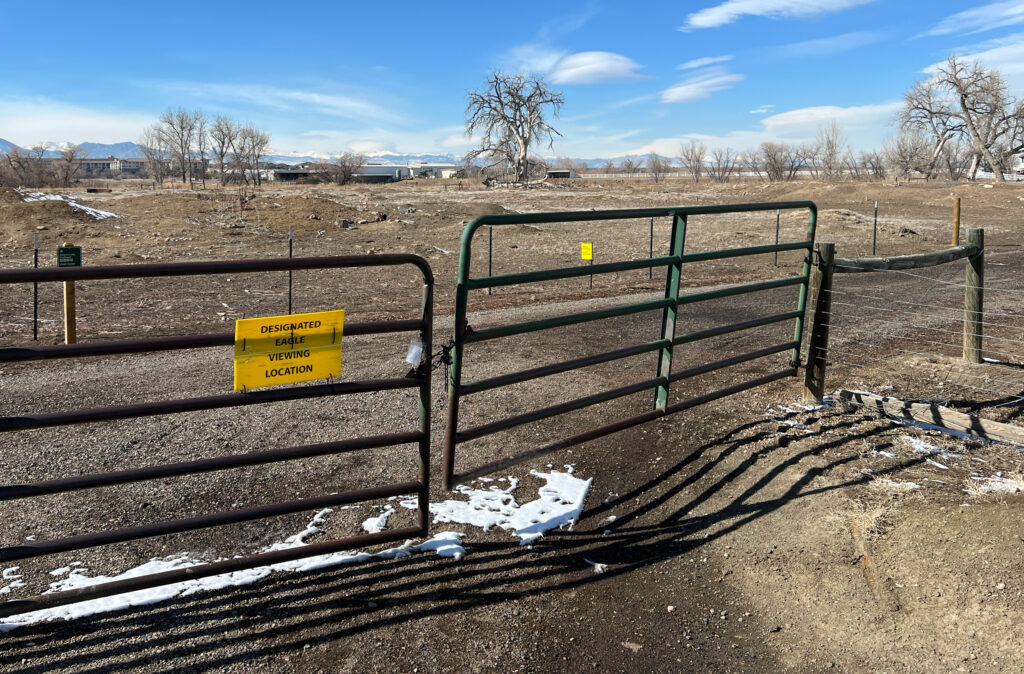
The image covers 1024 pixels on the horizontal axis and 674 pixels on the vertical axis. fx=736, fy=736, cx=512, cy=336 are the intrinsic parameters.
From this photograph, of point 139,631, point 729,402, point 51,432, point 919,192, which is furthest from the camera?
point 919,192

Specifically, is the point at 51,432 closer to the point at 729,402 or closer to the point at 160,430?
the point at 160,430

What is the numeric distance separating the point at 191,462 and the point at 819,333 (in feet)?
16.5

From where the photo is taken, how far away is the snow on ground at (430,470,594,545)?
436 cm

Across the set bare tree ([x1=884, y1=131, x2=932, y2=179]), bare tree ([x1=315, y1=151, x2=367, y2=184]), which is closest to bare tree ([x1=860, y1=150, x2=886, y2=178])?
bare tree ([x1=884, y1=131, x2=932, y2=179])

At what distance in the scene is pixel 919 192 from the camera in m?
45.3

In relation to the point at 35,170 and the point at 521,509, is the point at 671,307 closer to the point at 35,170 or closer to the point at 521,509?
the point at 521,509

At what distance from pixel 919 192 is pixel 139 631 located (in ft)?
167

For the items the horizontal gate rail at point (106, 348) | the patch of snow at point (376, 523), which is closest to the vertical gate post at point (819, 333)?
the patch of snow at point (376, 523)

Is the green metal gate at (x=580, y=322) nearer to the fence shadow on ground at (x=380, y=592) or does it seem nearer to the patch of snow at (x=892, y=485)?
the fence shadow on ground at (x=380, y=592)

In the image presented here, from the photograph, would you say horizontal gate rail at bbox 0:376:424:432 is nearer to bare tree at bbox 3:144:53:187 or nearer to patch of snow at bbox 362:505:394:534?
patch of snow at bbox 362:505:394:534

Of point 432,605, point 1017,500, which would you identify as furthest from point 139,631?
point 1017,500

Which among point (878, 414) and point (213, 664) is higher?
point (878, 414)

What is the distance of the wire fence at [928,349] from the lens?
21.2ft

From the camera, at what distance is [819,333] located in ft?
20.6
